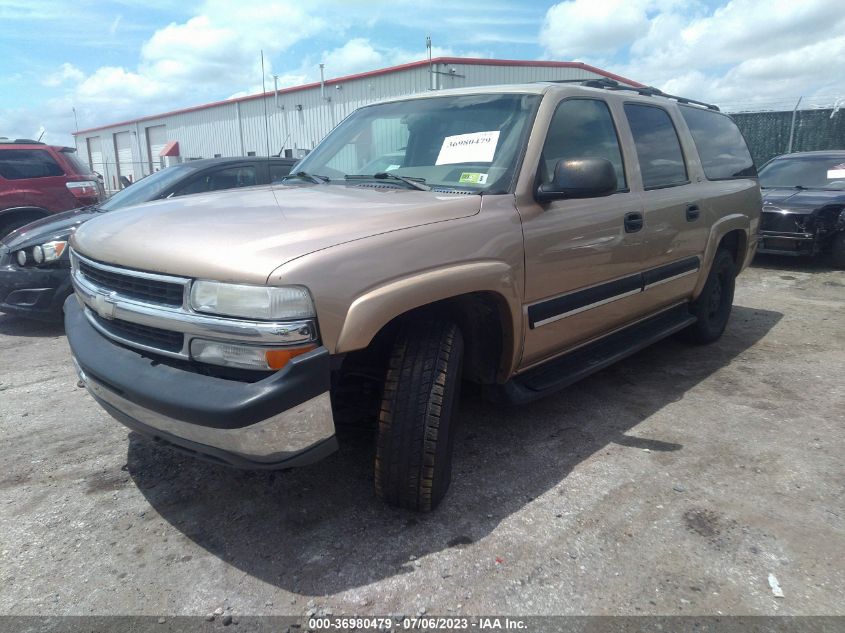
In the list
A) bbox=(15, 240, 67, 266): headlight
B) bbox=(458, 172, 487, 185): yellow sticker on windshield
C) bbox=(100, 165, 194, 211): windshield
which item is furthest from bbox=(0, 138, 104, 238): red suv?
bbox=(458, 172, 487, 185): yellow sticker on windshield

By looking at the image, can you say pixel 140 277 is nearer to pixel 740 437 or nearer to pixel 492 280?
pixel 492 280

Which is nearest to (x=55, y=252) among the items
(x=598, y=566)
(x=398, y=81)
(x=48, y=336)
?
(x=48, y=336)

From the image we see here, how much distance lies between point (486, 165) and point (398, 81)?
16.3 m

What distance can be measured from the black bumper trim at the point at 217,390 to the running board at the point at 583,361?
1.20 metres

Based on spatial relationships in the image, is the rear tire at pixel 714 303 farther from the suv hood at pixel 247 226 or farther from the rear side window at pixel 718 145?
the suv hood at pixel 247 226

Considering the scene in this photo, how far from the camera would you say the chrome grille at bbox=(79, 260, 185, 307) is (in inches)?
82.7

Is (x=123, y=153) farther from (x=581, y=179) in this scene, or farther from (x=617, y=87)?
(x=581, y=179)

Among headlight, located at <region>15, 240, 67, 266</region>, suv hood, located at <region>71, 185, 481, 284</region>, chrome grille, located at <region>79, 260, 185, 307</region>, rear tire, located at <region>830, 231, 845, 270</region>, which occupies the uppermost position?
suv hood, located at <region>71, 185, 481, 284</region>

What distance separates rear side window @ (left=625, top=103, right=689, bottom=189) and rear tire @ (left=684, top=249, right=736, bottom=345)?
3.32 feet

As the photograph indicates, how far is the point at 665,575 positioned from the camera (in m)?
2.23

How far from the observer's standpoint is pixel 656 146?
12.8 ft

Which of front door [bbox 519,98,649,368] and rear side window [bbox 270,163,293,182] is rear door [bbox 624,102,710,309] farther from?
rear side window [bbox 270,163,293,182]

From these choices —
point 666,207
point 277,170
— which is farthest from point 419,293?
point 277,170

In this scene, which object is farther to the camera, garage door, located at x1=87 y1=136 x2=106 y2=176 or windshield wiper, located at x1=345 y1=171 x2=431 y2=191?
garage door, located at x1=87 y1=136 x2=106 y2=176
